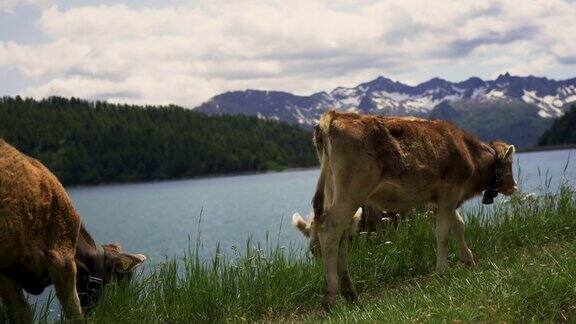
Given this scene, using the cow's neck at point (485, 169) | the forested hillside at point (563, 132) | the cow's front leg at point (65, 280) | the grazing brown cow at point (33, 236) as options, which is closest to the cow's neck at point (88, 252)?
the grazing brown cow at point (33, 236)

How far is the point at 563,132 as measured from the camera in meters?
177

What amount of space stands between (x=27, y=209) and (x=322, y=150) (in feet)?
13.4

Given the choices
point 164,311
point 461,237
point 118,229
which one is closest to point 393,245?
point 461,237

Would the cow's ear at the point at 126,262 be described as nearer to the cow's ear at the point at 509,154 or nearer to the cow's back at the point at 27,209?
the cow's back at the point at 27,209

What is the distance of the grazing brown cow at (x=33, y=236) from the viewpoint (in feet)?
22.6

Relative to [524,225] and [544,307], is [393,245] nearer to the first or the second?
[524,225]

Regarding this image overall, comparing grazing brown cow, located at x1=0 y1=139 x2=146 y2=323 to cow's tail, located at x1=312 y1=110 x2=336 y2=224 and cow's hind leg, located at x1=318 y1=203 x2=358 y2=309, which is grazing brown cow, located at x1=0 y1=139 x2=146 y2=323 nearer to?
cow's hind leg, located at x1=318 y1=203 x2=358 y2=309

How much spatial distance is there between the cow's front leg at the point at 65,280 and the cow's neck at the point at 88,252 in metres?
0.83

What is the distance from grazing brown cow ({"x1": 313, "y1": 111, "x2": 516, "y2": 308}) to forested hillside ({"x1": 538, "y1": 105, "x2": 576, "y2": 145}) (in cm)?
17068

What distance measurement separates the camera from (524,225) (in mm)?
12203

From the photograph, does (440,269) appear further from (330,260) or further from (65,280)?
(65,280)

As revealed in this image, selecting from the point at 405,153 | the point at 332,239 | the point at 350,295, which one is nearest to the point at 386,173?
the point at 405,153

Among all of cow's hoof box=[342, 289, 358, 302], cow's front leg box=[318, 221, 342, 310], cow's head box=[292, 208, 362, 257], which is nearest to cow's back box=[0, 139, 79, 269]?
cow's front leg box=[318, 221, 342, 310]

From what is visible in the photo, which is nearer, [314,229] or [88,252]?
[88,252]
